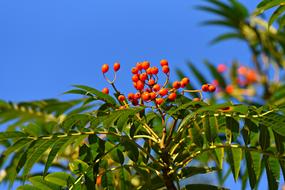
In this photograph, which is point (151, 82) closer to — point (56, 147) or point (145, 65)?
point (145, 65)

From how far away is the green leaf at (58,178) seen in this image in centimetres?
159

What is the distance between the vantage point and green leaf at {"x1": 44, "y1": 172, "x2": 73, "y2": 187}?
5.20 ft

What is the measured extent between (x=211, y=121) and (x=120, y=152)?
0.33 metres

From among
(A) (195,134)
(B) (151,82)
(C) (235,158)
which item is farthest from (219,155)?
(B) (151,82)

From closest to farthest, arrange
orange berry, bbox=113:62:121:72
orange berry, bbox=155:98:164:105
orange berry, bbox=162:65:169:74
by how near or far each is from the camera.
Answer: orange berry, bbox=155:98:164:105 → orange berry, bbox=162:65:169:74 → orange berry, bbox=113:62:121:72

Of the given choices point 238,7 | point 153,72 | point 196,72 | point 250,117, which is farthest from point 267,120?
point 238,7

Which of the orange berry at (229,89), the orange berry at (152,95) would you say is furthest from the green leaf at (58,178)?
the orange berry at (229,89)

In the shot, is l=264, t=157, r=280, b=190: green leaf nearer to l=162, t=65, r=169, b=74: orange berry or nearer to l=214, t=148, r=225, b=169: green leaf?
l=214, t=148, r=225, b=169: green leaf

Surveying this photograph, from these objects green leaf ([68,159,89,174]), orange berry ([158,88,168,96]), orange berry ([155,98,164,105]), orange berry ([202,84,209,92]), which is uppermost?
orange berry ([202,84,209,92])

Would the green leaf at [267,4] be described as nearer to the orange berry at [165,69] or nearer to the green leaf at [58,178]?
the orange berry at [165,69]

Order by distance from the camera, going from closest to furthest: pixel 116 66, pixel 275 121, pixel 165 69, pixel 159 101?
pixel 275 121 < pixel 159 101 < pixel 165 69 < pixel 116 66

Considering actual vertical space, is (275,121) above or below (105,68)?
below

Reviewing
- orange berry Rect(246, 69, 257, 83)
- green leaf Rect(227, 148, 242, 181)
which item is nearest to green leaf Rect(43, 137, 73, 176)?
green leaf Rect(227, 148, 242, 181)

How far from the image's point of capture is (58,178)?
1595 mm
